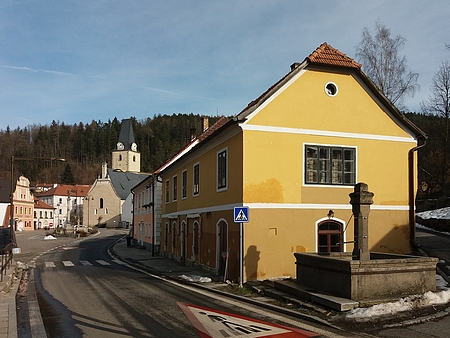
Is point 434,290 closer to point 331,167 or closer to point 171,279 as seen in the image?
Result: point 331,167

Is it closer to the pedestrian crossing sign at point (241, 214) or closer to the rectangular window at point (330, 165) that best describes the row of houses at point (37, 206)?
the rectangular window at point (330, 165)

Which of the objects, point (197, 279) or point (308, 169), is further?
point (197, 279)

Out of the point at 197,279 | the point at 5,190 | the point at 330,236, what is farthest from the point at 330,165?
the point at 5,190

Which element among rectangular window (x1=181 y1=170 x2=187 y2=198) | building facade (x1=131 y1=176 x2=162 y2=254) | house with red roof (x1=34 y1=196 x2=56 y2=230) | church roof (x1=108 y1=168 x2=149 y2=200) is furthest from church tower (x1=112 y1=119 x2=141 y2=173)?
rectangular window (x1=181 y1=170 x2=187 y2=198)

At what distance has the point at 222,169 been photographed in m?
18.0

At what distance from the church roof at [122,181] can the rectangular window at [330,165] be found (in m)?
80.6

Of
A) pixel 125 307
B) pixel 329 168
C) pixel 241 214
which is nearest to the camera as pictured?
pixel 125 307

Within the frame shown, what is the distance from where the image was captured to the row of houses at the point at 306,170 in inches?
620

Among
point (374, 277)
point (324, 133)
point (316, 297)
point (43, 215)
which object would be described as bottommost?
point (43, 215)

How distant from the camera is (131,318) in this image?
10234mm

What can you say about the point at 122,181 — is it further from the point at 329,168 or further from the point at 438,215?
the point at 329,168

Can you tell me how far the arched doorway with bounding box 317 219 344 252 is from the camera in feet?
54.5

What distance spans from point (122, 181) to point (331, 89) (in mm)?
87145

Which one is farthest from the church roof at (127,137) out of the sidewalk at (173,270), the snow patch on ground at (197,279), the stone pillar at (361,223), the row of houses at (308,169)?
the stone pillar at (361,223)
